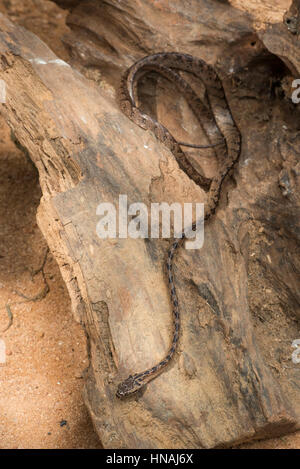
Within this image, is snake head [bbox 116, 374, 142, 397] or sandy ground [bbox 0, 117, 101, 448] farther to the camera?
sandy ground [bbox 0, 117, 101, 448]

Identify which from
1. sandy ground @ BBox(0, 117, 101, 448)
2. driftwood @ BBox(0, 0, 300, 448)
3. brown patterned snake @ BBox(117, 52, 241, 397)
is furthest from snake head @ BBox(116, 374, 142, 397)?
brown patterned snake @ BBox(117, 52, 241, 397)

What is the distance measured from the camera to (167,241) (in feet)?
12.2

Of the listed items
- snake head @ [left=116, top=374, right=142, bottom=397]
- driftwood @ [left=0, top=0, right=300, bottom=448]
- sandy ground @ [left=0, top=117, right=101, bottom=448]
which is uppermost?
driftwood @ [left=0, top=0, right=300, bottom=448]

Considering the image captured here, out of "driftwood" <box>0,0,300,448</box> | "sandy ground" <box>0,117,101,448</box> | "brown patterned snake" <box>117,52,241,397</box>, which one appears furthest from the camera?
"brown patterned snake" <box>117,52,241,397</box>

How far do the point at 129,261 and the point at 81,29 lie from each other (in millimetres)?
2870

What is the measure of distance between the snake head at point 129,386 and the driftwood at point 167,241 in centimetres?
7

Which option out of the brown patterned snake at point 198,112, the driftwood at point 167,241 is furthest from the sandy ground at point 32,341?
the brown patterned snake at point 198,112

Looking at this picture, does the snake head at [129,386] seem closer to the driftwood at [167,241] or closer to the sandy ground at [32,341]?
the driftwood at [167,241]

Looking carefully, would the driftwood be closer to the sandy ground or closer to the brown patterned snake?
the brown patterned snake

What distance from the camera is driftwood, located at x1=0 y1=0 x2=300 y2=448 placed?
10.8ft

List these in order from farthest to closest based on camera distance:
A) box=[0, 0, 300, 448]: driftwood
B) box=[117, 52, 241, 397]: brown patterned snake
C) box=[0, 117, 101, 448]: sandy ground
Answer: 1. box=[117, 52, 241, 397]: brown patterned snake
2. box=[0, 117, 101, 448]: sandy ground
3. box=[0, 0, 300, 448]: driftwood

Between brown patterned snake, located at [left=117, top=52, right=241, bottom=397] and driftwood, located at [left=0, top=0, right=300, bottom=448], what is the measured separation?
109 millimetres

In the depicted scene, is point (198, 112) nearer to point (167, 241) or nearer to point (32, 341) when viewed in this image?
point (167, 241)
